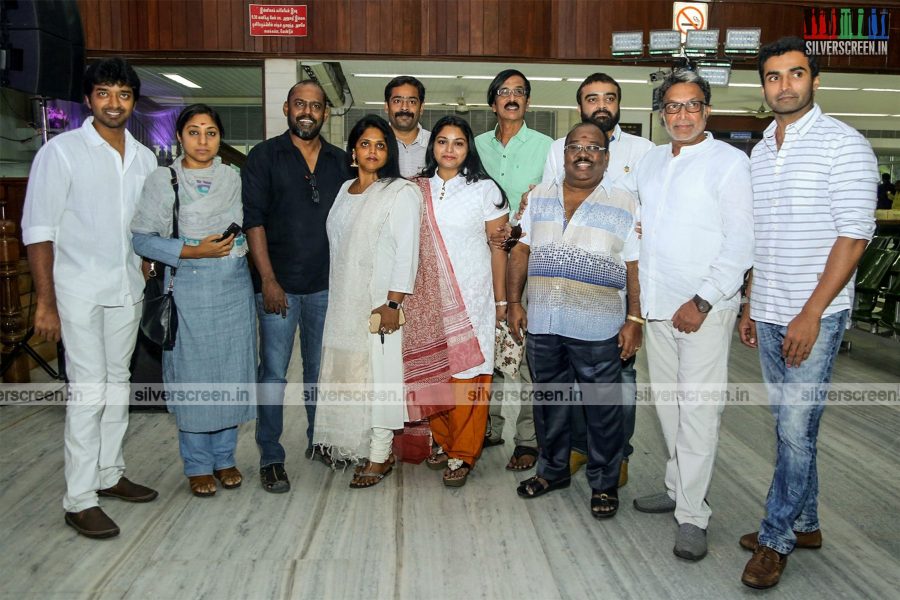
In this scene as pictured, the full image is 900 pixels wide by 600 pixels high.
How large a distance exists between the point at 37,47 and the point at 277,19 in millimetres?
5304

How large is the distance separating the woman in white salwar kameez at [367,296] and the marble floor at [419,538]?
244 millimetres

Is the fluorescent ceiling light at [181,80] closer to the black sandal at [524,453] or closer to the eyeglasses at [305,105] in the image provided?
the eyeglasses at [305,105]

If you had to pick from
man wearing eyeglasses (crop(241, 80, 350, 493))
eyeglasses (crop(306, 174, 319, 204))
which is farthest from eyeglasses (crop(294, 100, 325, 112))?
eyeglasses (crop(306, 174, 319, 204))

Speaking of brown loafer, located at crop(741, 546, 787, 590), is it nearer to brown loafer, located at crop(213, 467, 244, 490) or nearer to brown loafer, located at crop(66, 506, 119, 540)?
brown loafer, located at crop(213, 467, 244, 490)

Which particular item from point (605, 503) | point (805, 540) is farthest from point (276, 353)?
point (805, 540)

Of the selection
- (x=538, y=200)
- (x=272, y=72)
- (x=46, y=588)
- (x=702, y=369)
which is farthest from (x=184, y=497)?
(x=272, y=72)

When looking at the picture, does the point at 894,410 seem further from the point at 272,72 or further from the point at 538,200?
the point at 272,72

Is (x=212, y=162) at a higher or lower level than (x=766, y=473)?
higher

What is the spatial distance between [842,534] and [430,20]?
754 centimetres

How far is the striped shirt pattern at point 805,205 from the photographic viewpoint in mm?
2121

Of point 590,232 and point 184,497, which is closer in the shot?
point 590,232

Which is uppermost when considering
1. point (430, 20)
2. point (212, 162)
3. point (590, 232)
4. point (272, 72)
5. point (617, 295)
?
point (430, 20)

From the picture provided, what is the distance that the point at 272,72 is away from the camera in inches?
352

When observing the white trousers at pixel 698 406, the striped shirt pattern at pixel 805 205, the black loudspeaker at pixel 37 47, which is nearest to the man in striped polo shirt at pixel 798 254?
the striped shirt pattern at pixel 805 205
